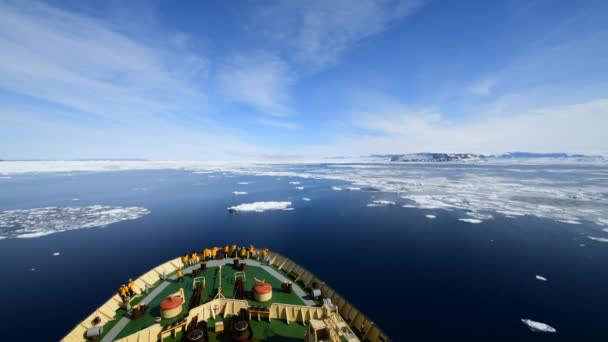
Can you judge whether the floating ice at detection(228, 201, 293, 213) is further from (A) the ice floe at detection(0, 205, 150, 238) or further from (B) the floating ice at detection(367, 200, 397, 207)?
(B) the floating ice at detection(367, 200, 397, 207)

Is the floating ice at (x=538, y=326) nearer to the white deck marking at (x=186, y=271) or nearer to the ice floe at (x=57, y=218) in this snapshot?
the white deck marking at (x=186, y=271)

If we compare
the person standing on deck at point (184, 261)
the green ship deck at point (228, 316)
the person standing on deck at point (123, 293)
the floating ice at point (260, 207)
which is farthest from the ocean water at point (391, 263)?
the person standing on deck at point (184, 261)

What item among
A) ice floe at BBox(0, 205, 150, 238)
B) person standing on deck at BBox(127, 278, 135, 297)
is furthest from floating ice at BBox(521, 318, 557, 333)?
ice floe at BBox(0, 205, 150, 238)

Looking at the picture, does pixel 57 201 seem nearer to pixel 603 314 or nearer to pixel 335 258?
pixel 335 258

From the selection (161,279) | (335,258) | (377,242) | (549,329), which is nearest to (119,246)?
(161,279)

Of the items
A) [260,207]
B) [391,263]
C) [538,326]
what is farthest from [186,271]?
[260,207]

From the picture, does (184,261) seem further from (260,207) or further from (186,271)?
(260,207)
